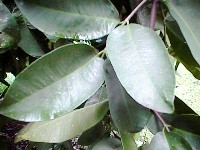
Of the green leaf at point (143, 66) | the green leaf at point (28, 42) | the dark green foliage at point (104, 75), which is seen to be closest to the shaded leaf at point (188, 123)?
the dark green foliage at point (104, 75)

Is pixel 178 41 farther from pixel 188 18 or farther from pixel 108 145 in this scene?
pixel 108 145

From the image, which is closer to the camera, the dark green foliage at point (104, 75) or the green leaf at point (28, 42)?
the dark green foliage at point (104, 75)

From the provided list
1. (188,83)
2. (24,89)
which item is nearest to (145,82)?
(24,89)

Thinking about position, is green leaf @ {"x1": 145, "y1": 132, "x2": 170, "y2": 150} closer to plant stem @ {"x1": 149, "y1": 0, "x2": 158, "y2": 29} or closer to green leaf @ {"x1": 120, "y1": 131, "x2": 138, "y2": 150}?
green leaf @ {"x1": 120, "y1": 131, "x2": 138, "y2": 150}

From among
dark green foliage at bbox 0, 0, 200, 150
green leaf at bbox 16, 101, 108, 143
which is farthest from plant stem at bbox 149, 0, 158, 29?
green leaf at bbox 16, 101, 108, 143

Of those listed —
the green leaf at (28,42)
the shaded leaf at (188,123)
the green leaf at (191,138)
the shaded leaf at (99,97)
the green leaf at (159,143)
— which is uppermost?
the green leaf at (28,42)

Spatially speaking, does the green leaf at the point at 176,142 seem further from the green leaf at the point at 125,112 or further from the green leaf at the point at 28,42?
the green leaf at the point at 28,42

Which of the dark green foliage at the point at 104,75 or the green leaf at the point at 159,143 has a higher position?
the dark green foliage at the point at 104,75

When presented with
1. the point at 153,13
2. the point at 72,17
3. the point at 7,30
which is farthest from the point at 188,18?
the point at 7,30
